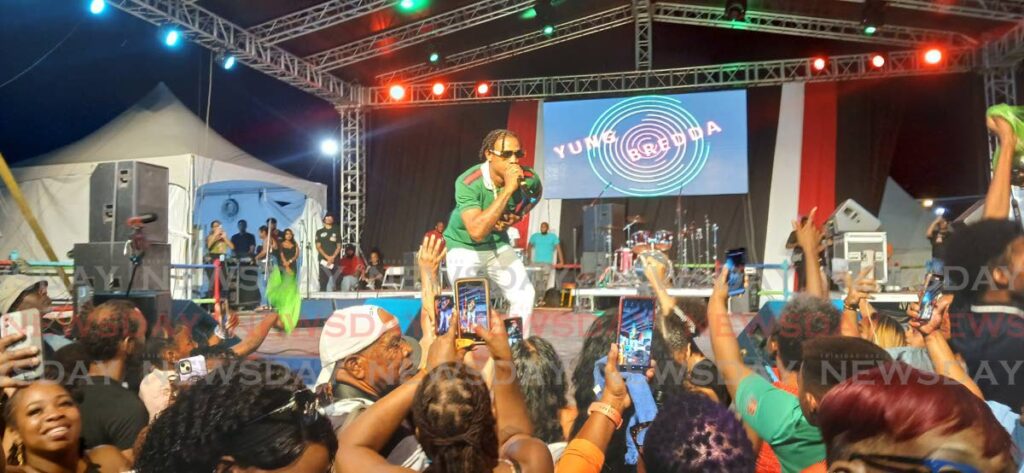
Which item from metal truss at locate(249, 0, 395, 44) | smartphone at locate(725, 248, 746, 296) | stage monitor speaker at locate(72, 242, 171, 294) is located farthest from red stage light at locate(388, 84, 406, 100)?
smartphone at locate(725, 248, 746, 296)

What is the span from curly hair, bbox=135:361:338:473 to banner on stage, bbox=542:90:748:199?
990cm

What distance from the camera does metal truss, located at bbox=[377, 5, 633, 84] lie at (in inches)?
437

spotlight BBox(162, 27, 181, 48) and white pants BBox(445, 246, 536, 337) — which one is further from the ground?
spotlight BBox(162, 27, 181, 48)

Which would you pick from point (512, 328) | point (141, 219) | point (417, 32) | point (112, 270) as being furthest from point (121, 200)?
point (417, 32)

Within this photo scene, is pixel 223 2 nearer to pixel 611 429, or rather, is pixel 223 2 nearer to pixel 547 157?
pixel 547 157

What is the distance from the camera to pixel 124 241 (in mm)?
4348

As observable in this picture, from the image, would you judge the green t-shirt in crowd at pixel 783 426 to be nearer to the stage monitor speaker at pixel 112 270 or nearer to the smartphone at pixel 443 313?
the smartphone at pixel 443 313

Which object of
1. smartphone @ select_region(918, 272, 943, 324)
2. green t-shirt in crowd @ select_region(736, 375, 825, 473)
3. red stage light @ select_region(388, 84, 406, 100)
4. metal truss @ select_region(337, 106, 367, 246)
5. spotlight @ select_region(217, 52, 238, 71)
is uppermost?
red stage light @ select_region(388, 84, 406, 100)

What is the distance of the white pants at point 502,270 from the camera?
3219mm

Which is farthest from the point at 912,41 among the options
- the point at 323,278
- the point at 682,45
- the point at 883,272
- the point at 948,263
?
the point at 323,278

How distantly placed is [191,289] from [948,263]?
9.19 m

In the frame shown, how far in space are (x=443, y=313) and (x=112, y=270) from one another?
3.23 metres

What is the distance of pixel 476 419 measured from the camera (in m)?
1.30

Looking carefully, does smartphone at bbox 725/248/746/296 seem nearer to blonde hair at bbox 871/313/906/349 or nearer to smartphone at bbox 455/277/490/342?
smartphone at bbox 455/277/490/342
